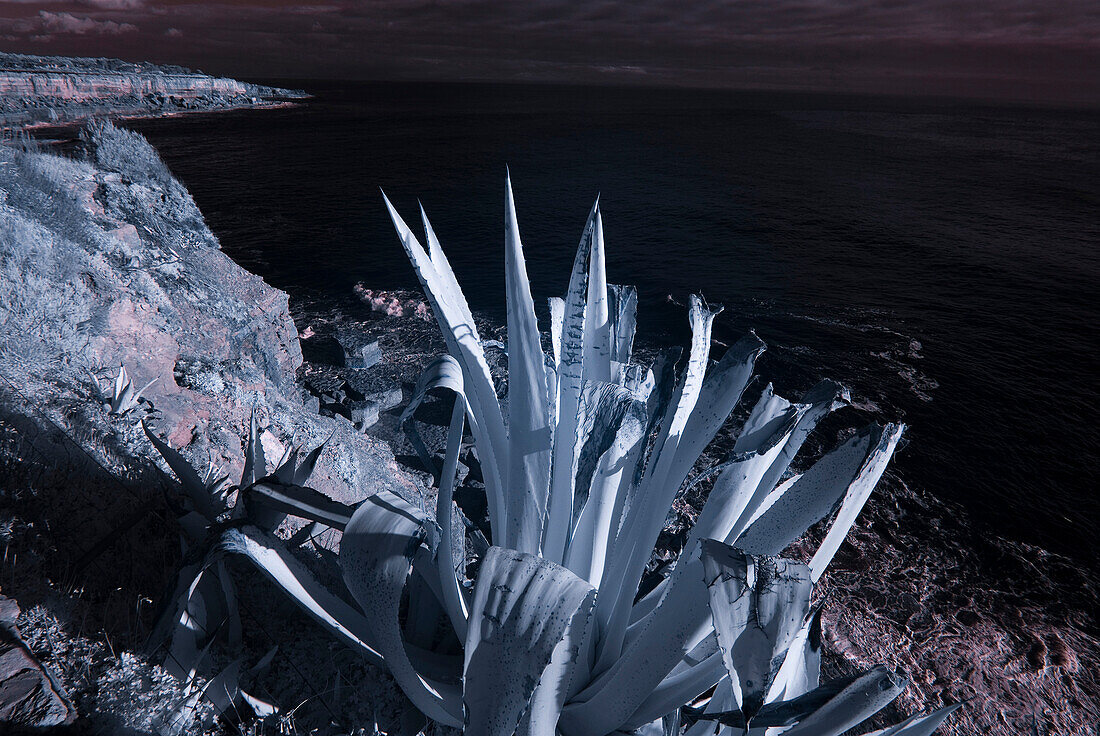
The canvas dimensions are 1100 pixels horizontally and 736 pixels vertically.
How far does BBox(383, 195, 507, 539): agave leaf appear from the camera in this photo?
1.42 metres

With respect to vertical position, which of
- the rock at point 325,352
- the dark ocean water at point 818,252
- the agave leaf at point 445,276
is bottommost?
the dark ocean water at point 818,252

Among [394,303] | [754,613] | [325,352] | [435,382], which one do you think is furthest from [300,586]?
[394,303]

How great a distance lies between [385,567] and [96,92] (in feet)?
253

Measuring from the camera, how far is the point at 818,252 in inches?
884

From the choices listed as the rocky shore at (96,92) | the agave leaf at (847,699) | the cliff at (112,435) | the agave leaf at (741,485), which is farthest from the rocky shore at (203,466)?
the rocky shore at (96,92)

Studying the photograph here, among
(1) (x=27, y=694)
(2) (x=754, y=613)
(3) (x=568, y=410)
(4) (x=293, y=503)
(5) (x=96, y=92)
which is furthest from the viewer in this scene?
(5) (x=96, y=92)

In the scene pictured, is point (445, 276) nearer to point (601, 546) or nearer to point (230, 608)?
point (601, 546)

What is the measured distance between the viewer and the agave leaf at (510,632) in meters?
0.96

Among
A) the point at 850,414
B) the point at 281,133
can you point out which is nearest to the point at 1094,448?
the point at 850,414

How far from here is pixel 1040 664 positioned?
237 inches

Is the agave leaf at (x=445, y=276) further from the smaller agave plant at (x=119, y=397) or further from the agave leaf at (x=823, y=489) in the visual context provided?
the smaller agave plant at (x=119, y=397)

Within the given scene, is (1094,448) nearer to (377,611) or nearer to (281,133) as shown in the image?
(377,611)

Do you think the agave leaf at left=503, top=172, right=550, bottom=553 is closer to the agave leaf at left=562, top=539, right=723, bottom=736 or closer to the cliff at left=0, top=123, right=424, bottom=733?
the agave leaf at left=562, top=539, right=723, bottom=736

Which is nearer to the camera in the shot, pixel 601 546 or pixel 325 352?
pixel 601 546
